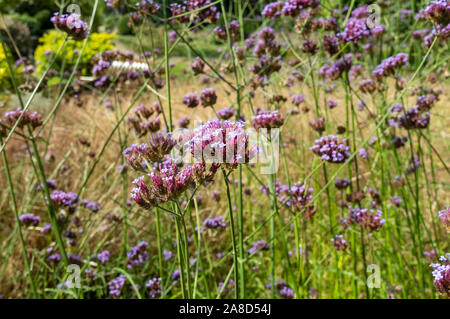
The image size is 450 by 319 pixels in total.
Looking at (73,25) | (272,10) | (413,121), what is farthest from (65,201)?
(413,121)

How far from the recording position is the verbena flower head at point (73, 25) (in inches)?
50.0

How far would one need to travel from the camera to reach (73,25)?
1.27 meters

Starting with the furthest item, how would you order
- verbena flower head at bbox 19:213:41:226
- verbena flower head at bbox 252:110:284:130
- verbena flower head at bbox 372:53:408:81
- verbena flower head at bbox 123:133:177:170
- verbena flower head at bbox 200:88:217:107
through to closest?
verbena flower head at bbox 19:213:41:226 → verbena flower head at bbox 372:53:408:81 → verbena flower head at bbox 200:88:217:107 → verbena flower head at bbox 252:110:284:130 → verbena flower head at bbox 123:133:177:170

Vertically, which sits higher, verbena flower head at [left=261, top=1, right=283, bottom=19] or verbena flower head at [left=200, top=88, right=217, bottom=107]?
verbena flower head at [left=261, top=1, right=283, bottom=19]

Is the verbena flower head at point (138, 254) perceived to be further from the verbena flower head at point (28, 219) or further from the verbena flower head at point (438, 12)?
the verbena flower head at point (438, 12)

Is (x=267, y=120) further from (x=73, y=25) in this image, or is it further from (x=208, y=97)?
(x=73, y=25)

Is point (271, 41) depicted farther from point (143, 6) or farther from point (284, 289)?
point (284, 289)

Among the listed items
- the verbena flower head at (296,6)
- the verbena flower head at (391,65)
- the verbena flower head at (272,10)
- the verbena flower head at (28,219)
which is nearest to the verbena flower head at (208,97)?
the verbena flower head at (296,6)

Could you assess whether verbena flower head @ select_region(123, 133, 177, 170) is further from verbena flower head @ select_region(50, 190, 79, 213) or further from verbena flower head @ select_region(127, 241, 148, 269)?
verbena flower head @ select_region(127, 241, 148, 269)

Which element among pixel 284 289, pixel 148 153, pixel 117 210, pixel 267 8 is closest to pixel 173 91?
pixel 117 210

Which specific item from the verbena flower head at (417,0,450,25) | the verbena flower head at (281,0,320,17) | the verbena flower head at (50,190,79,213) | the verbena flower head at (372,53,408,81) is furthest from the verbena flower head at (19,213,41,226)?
the verbena flower head at (417,0,450,25)

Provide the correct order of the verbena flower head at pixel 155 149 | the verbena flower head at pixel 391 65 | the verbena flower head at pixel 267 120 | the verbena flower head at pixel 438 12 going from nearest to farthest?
1. the verbena flower head at pixel 155 149
2. the verbena flower head at pixel 438 12
3. the verbena flower head at pixel 267 120
4. the verbena flower head at pixel 391 65

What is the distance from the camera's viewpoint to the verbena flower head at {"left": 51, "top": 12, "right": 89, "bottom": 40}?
127 centimetres

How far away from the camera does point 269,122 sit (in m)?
1.28
